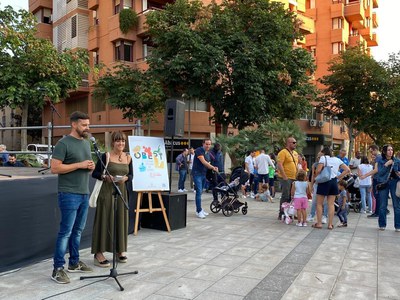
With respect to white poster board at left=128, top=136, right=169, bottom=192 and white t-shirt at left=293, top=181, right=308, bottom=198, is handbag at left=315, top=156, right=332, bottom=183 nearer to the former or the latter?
white t-shirt at left=293, top=181, right=308, bottom=198

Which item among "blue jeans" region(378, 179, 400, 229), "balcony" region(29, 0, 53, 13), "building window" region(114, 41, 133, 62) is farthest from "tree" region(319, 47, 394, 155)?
"balcony" region(29, 0, 53, 13)

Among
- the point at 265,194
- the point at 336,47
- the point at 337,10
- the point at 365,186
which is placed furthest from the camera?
the point at 336,47

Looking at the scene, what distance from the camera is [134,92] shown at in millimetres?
22094

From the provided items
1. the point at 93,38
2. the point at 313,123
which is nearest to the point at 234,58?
the point at 93,38

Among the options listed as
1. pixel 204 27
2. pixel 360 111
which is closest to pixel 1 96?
pixel 204 27

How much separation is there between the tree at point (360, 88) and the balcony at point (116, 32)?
1536 cm

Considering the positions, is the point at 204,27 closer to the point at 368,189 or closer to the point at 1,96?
the point at 1,96

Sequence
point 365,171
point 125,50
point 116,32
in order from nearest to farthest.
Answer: point 365,171 < point 116,32 < point 125,50

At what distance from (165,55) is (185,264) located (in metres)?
17.6

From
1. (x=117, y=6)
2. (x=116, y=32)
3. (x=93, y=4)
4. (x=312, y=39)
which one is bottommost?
(x=116, y=32)

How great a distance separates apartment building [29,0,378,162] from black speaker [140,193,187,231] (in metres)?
17.6

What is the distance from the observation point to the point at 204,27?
20.8m

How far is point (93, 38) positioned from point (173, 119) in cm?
2543

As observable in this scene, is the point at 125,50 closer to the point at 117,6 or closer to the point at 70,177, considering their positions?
the point at 117,6
